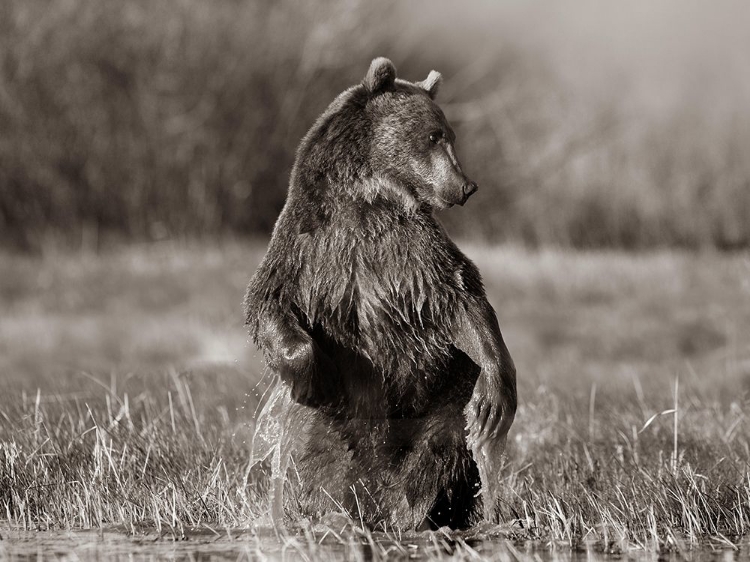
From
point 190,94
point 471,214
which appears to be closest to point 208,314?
point 190,94

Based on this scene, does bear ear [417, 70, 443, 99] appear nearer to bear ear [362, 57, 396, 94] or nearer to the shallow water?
bear ear [362, 57, 396, 94]

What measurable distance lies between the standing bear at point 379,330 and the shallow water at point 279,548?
21 cm

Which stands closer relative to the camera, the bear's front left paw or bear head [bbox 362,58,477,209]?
the bear's front left paw

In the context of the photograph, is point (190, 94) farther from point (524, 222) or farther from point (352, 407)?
point (352, 407)


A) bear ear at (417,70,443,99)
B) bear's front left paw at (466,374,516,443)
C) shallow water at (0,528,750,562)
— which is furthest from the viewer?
bear ear at (417,70,443,99)

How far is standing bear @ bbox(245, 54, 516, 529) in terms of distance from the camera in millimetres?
4727

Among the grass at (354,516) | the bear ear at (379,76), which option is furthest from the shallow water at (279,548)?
the bear ear at (379,76)

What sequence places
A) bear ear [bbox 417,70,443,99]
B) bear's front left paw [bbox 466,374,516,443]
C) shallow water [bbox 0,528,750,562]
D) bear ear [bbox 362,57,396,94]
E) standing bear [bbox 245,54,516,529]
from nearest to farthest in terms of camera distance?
shallow water [bbox 0,528,750,562] < bear's front left paw [bbox 466,374,516,443] < standing bear [bbox 245,54,516,529] < bear ear [bbox 362,57,396,94] < bear ear [bbox 417,70,443,99]

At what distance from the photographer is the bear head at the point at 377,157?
483 centimetres

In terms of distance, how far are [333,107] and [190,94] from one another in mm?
16601

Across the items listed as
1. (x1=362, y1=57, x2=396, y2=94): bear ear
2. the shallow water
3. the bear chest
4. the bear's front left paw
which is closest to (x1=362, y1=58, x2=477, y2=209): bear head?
(x1=362, y1=57, x2=396, y2=94): bear ear

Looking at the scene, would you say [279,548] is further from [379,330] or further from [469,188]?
[469,188]

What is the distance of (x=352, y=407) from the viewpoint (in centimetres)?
480

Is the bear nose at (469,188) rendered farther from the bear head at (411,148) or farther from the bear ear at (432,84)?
the bear ear at (432,84)
